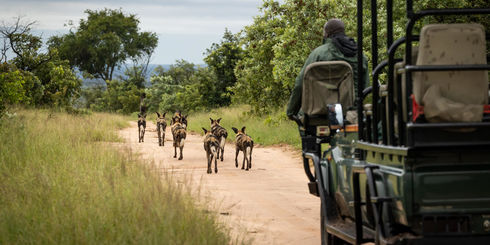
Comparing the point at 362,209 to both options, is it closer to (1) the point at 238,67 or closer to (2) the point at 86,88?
(1) the point at 238,67

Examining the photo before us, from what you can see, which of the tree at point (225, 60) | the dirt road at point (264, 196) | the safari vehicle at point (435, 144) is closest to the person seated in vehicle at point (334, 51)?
the dirt road at point (264, 196)

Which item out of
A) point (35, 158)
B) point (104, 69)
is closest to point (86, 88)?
point (104, 69)

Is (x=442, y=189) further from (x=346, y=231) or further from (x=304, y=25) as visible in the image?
(x=304, y=25)

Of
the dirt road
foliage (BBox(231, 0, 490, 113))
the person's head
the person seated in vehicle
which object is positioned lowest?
the dirt road

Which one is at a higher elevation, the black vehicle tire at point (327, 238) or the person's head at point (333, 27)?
the person's head at point (333, 27)

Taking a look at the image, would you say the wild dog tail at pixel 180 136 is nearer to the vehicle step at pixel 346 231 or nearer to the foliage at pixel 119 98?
the vehicle step at pixel 346 231

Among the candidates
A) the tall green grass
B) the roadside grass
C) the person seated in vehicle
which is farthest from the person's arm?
the tall green grass

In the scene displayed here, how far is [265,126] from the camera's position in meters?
23.0

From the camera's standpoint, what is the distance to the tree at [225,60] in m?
34.5

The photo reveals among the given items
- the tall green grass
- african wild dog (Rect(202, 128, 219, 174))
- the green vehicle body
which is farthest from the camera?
the tall green grass

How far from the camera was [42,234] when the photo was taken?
5770 millimetres

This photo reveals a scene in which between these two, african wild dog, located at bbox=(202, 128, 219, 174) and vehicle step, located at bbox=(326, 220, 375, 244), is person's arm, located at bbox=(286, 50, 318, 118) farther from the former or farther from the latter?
african wild dog, located at bbox=(202, 128, 219, 174)

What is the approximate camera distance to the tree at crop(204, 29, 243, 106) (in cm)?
3450

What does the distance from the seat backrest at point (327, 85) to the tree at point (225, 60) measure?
26.8 meters
